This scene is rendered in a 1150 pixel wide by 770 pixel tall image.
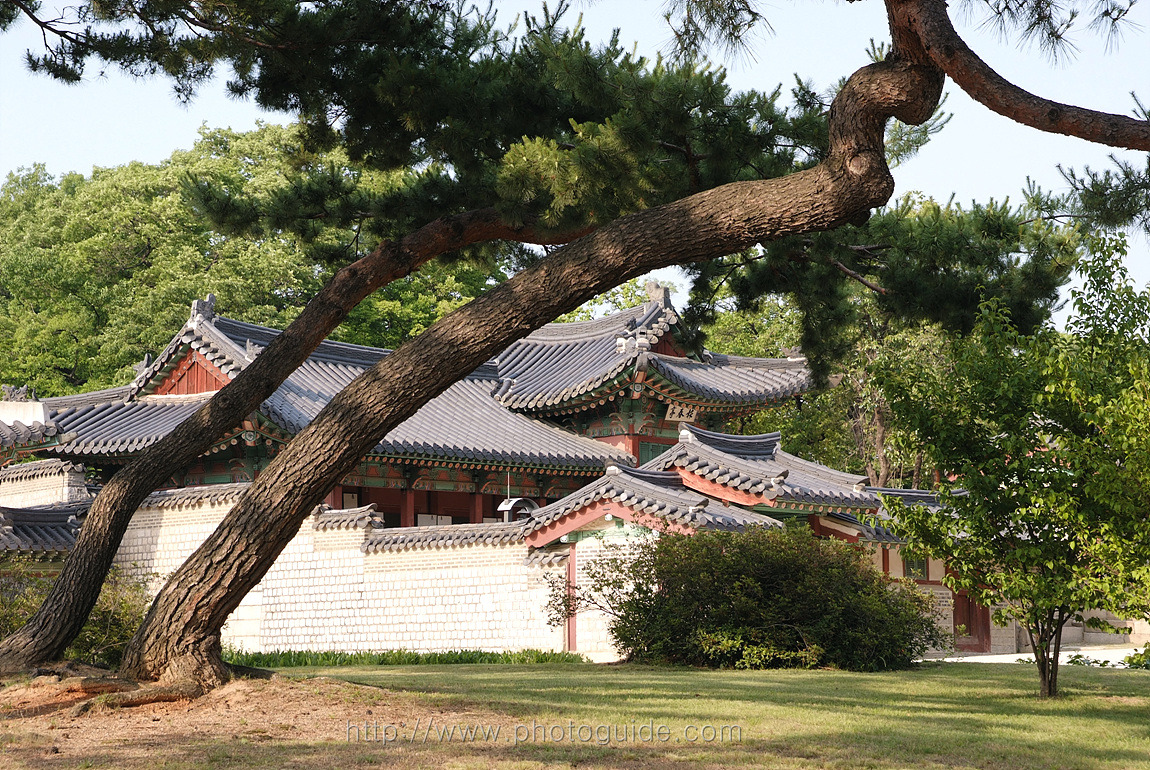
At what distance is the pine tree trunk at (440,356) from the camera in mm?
7230

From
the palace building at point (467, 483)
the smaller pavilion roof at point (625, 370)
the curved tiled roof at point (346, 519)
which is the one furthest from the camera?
the smaller pavilion roof at point (625, 370)

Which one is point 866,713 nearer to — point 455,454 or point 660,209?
point 660,209

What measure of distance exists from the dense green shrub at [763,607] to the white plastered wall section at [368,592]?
316 centimetres

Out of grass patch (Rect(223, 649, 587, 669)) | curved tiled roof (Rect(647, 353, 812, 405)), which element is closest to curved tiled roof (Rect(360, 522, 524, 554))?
grass patch (Rect(223, 649, 587, 669))

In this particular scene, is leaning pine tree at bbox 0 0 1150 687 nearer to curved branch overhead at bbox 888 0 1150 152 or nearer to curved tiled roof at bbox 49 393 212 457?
curved branch overhead at bbox 888 0 1150 152

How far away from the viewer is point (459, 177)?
10281mm

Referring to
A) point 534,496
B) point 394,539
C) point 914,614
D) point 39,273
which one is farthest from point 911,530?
point 39,273

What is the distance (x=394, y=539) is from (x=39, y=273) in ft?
72.8

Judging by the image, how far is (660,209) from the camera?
7574 mm

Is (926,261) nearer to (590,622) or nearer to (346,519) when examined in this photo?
(590,622)

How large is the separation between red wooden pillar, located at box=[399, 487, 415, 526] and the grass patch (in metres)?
4.10

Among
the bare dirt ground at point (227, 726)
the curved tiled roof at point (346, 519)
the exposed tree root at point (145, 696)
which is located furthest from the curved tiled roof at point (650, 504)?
the exposed tree root at point (145, 696)

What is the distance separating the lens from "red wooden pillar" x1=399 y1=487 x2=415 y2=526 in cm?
2198

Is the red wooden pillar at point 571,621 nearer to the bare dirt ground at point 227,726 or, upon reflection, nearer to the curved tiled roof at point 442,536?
the curved tiled roof at point 442,536
